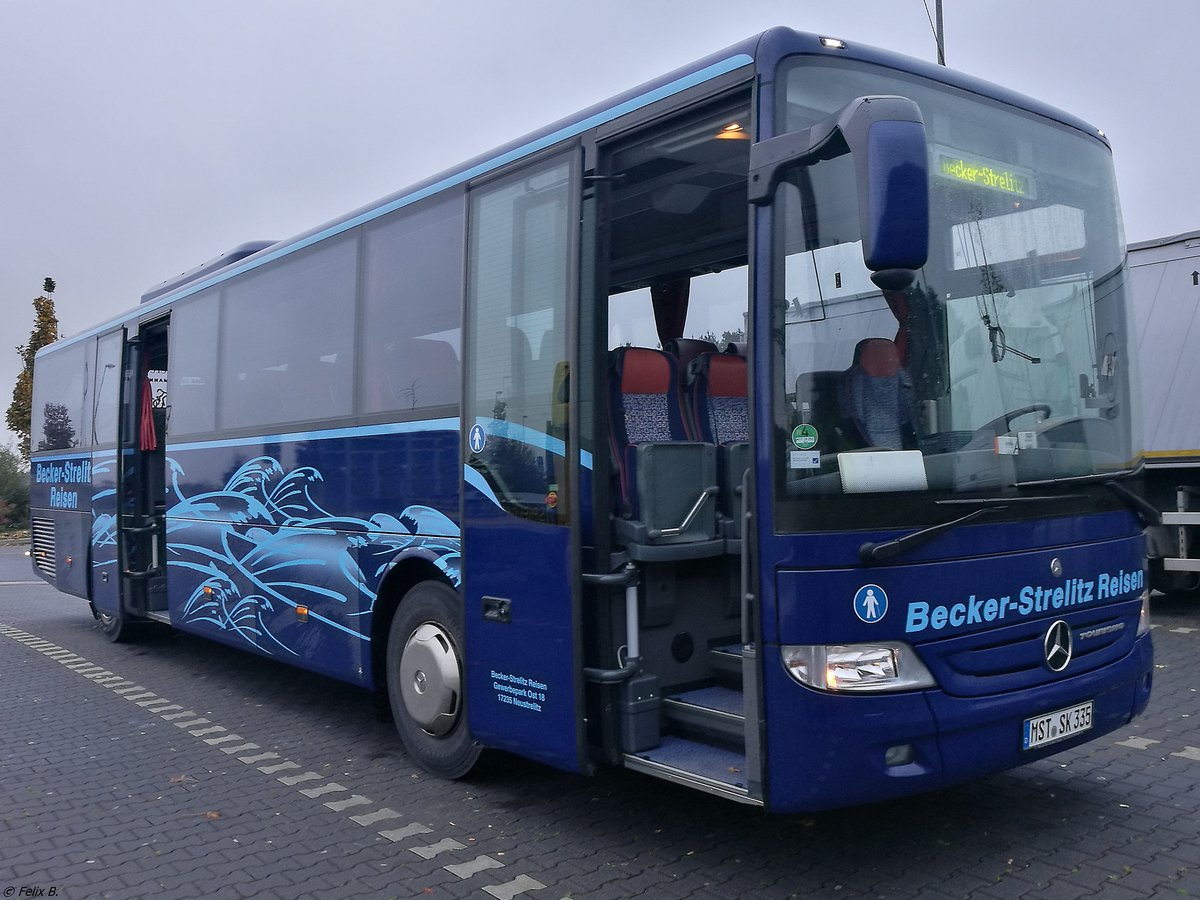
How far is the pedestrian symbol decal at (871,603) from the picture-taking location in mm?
3938

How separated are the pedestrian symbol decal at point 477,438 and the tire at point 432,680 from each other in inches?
31.2

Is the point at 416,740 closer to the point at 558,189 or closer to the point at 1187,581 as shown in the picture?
the point at 558,189

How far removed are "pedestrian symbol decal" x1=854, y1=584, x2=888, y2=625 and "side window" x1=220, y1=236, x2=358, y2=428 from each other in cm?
378

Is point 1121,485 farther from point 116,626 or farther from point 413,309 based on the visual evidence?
point 116,626

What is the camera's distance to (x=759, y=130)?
4.12 meters

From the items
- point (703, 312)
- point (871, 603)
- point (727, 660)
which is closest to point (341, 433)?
point (703, 312)

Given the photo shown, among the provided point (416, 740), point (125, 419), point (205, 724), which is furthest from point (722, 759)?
point (125, 419)

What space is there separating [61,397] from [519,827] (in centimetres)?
947

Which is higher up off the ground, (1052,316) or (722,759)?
(1052,316)

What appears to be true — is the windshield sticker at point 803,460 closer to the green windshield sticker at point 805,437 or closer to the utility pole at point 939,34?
the green windshield sticker at point 805,437

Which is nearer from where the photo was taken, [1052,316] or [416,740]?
[1052,316]

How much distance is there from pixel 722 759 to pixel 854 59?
2.86 metres

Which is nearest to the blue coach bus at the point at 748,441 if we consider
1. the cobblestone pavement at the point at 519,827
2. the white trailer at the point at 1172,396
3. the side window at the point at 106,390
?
the cobblestone pavement at the point at 519,827

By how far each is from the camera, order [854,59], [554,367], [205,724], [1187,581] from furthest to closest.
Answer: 1. [1187,581]
2. [205,724]
3. [554,367]
4. [854,59]
